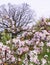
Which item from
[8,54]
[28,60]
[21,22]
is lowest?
[21,22]

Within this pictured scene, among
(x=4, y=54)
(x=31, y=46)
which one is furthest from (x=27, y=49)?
(x=4, y=54)

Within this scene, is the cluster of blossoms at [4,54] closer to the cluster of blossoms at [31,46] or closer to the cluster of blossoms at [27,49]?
the cluster of blossoms at [27,49]

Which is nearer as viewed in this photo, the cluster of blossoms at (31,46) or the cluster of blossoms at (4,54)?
the cluster of blossoms at (4,54)

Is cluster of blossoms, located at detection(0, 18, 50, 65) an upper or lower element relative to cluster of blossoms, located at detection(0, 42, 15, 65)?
lower

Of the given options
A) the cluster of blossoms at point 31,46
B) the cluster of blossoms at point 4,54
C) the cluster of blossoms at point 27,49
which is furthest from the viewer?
the cluster of blossoms at point 31,46

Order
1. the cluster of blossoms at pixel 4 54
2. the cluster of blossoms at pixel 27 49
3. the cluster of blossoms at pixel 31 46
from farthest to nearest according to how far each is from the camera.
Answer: the cluster of blossoms at pixel 31 46 < the cluster of blossoms at pixel 27 49 < the cluster of blossoms at pixel 4 54

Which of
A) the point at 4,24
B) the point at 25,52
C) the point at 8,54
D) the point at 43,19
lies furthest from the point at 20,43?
the point at 4,24

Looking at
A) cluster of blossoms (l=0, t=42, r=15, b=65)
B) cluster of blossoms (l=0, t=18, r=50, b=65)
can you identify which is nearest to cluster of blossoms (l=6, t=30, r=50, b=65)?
cluster of blossoms (l=0, t=18, r=50, b=65)

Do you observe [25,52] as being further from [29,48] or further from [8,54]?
[8,54]

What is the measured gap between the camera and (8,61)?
3.84 m

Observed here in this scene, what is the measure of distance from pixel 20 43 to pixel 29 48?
26 cm

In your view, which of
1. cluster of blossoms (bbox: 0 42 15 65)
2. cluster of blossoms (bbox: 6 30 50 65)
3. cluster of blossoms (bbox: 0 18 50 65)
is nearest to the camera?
cluster of blossoms (bbox: 0 42 15 65)

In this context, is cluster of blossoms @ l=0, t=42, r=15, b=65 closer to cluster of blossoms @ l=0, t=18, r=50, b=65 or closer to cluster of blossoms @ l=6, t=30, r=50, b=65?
cluster of blossoms @ l=0, t=18, r=50, b=65

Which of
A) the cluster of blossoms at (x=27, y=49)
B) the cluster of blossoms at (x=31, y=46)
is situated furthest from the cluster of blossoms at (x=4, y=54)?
the cluster of blossoms at (x=31, y=46)
